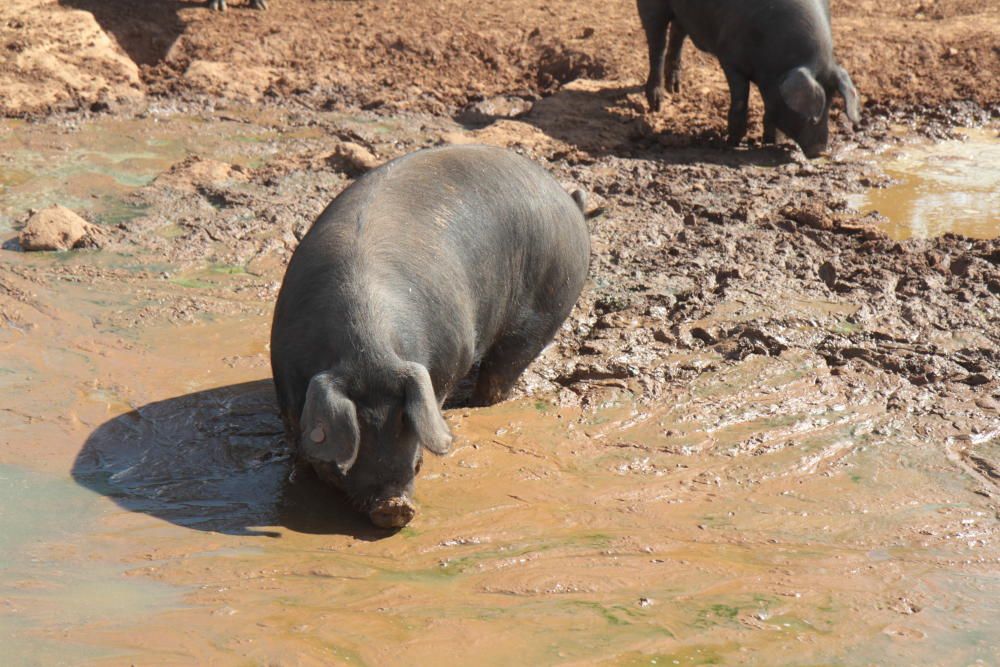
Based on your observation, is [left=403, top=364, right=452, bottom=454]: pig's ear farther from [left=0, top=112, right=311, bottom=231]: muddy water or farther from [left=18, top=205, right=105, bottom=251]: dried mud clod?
[left=0, top=112, right=311, bottom=231]: muddy water

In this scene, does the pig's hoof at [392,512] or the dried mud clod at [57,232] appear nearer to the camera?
the pig's hoof at [392,512]

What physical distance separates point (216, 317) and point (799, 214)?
160 inches

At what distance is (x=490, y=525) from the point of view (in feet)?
14.1

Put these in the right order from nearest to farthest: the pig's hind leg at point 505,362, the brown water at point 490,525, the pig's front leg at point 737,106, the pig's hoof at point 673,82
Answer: the brown water at point 490,525 → the pig's hind leg at point 505,362 → the pig's front leg at point 737,106 → the pig's hoof at point 673,82

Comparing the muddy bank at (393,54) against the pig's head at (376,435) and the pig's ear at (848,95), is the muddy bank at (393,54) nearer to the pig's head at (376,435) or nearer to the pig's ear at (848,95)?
the pig's ear at (848,95)

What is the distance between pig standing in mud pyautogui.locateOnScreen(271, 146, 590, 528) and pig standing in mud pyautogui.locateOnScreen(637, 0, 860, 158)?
4408mm

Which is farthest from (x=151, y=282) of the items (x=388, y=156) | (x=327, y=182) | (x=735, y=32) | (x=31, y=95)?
(x=735, y=32)

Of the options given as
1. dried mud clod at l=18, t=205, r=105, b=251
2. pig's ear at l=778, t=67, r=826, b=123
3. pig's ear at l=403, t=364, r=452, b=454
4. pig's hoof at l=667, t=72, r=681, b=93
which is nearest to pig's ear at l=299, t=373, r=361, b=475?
pig's ear at l=403, t=364, r=452, b=454

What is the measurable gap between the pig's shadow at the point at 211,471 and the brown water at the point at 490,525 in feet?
0.04

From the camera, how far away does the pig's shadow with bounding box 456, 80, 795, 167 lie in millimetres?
9352

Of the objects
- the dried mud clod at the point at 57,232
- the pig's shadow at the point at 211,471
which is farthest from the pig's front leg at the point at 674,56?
the pig's shadow at the point at 211,471

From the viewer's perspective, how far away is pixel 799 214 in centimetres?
784

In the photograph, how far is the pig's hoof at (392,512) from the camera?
4.15 meters

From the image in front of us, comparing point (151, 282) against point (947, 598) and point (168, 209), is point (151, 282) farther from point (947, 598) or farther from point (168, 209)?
point (947, 598)
